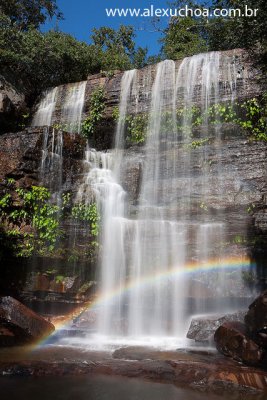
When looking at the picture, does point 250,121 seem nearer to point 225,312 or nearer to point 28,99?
point 225,312

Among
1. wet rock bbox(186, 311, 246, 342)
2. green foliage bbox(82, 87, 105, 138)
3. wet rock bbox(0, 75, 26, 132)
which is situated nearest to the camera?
wet rock bbox(186, 311, 246, 342)

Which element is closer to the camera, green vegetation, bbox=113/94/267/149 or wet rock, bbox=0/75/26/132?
green vegetation, bbox=113/94/267/149

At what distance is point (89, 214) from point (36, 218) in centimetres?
181

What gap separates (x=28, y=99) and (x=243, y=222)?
14209 millimetres

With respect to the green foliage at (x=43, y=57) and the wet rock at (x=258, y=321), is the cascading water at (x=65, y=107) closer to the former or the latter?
the green foliage at (x=43, y=57)

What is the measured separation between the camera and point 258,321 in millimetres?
7555

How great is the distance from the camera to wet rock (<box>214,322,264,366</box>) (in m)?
7.20

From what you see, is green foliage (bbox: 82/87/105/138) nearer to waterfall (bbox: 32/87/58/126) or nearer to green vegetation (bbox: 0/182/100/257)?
waterfall (bbox: 32/87/58/126)

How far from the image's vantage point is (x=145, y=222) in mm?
11398

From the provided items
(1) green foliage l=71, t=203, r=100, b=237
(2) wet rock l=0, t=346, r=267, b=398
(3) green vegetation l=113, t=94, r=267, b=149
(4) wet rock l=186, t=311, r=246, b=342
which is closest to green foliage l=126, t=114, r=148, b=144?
(3) green vegetation l=113, t=94, r=267, b=149

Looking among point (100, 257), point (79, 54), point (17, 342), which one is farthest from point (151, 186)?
point (79, 54)

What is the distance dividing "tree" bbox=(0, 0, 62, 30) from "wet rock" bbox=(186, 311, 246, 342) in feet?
80.3

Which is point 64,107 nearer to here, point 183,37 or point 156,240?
point 156,240

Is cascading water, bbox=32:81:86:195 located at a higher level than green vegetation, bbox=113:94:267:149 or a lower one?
higher
